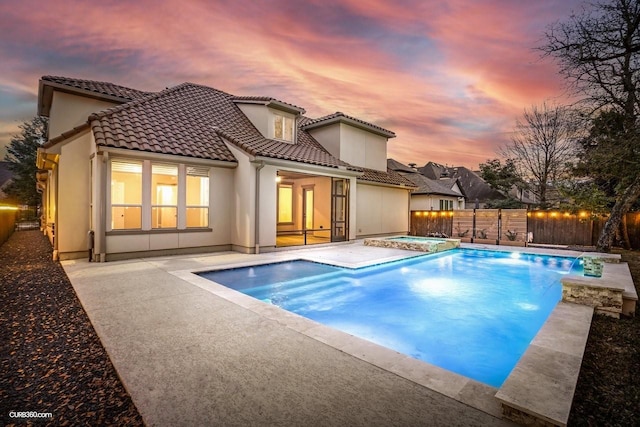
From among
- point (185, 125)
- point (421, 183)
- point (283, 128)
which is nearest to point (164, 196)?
point (185, 125)

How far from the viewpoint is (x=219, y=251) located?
10836mm

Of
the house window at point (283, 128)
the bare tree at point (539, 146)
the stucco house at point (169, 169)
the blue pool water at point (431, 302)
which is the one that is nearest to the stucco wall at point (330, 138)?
the stucco house at point (169, 169)

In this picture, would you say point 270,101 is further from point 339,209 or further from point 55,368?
point 55,368

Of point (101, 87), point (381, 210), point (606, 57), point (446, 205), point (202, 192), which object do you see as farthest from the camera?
point (446, 205)

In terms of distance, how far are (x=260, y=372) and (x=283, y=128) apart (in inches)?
477

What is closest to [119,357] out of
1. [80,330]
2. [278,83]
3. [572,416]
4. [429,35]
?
[80,330]

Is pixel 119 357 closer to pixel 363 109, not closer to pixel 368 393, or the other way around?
pixel 368 393

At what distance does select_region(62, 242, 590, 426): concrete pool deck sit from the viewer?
219 centimetres

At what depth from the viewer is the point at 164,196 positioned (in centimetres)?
996

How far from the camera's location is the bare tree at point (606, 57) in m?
7.37

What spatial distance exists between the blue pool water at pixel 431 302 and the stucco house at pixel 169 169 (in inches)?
119

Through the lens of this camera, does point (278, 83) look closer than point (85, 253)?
No

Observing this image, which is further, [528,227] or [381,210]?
[381,210]

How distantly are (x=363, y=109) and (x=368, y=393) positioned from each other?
63.9ft
